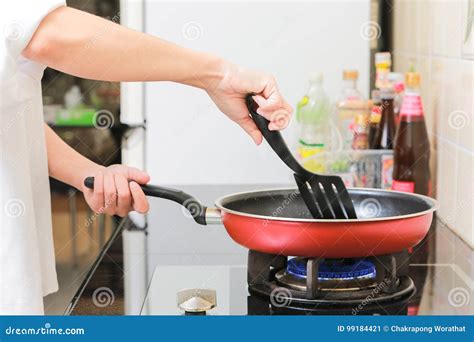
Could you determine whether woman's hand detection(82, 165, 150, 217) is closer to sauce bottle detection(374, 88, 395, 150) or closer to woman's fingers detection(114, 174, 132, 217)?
woman's fingers detection(114, 174, 132, 217)

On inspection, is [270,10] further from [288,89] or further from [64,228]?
[64,228]

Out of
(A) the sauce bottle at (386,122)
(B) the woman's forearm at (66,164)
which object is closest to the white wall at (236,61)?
(A) the sauce bottle at (386,122)

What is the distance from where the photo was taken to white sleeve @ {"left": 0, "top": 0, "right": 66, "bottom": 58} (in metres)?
0.78

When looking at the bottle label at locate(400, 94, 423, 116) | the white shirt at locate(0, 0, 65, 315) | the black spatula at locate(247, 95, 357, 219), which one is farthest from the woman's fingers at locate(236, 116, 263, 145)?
the bottle label at locate(400, 94, 423, 116)

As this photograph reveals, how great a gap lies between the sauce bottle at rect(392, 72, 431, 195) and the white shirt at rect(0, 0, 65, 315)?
660mm

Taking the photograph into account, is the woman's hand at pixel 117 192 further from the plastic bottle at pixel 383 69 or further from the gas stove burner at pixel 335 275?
the plastic bottle at pixel 383 69

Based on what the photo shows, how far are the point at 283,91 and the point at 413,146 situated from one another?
1.61 ft

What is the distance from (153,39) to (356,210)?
44cm

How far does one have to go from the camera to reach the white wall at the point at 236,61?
1.83 m

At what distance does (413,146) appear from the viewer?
1.41 metres

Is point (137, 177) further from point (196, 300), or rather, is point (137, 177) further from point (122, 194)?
point (196, 300)

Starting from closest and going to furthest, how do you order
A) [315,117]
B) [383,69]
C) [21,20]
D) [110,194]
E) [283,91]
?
1. [21,20]
2. [110,194]
3. [383,69]
4. [315,117]
5. [283,91]

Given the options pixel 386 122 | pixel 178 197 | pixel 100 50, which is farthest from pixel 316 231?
pixel 386 122
